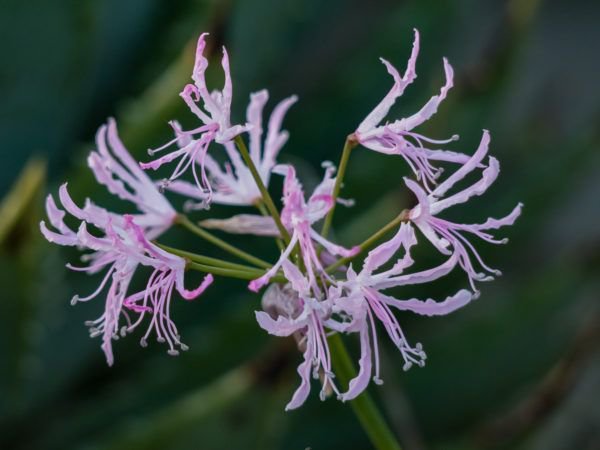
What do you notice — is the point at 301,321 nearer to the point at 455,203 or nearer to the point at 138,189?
the point at 455,203

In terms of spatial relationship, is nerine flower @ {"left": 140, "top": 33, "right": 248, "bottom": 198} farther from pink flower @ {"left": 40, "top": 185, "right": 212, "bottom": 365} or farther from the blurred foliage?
the blurred foliage

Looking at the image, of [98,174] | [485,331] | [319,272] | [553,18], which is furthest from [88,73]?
[553,18]

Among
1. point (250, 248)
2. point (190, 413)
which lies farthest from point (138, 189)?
point (250, 248)

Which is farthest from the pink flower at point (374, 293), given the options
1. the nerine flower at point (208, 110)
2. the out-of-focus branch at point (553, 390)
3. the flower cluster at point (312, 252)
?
the out-of-focus branch at point (553, 390)

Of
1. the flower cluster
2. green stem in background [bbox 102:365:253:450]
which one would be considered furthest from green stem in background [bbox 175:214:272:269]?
green stem in background [bbox 102:365:253:450]

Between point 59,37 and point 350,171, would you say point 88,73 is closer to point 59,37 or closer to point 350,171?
point 59,37

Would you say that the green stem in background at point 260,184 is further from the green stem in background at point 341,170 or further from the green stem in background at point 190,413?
the green stem in background at point 190,413
